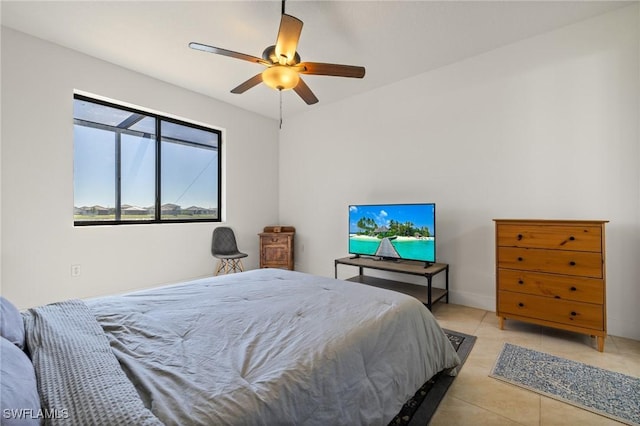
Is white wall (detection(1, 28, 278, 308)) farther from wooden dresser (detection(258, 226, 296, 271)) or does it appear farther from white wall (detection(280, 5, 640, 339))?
white wall (detection(280, 5, 640, 339))

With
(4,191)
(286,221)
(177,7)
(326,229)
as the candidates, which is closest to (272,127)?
(286,221)

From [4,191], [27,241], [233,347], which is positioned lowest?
[233,347]

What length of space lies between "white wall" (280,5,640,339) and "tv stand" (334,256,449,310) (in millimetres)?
268

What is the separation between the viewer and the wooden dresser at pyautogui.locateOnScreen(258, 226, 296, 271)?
4.48 meters

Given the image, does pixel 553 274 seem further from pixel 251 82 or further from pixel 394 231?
pixel 251 82

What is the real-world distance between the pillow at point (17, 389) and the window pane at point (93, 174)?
3.02 m

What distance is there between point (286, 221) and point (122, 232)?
2407 mm

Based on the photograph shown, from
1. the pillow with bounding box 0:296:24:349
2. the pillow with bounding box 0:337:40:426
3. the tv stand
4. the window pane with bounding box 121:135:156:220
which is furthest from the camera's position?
the window pane with bounding box 121:135:156:220

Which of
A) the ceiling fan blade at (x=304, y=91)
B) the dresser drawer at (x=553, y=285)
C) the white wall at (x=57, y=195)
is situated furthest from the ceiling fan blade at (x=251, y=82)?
the dresser drawer at (x=553, y=285)

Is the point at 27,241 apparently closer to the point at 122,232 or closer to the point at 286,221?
the point at 122,232

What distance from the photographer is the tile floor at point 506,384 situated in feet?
4.91

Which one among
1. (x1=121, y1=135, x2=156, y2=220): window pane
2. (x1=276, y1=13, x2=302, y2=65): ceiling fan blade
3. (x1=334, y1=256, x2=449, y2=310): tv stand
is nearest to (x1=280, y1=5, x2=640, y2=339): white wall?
(x1=334, y1=256, x2=449, y2=310): tv stand

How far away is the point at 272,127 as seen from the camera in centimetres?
506

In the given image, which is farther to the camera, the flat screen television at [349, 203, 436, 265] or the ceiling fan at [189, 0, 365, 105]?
the flat screen television at [349, 203, 436, 265]
